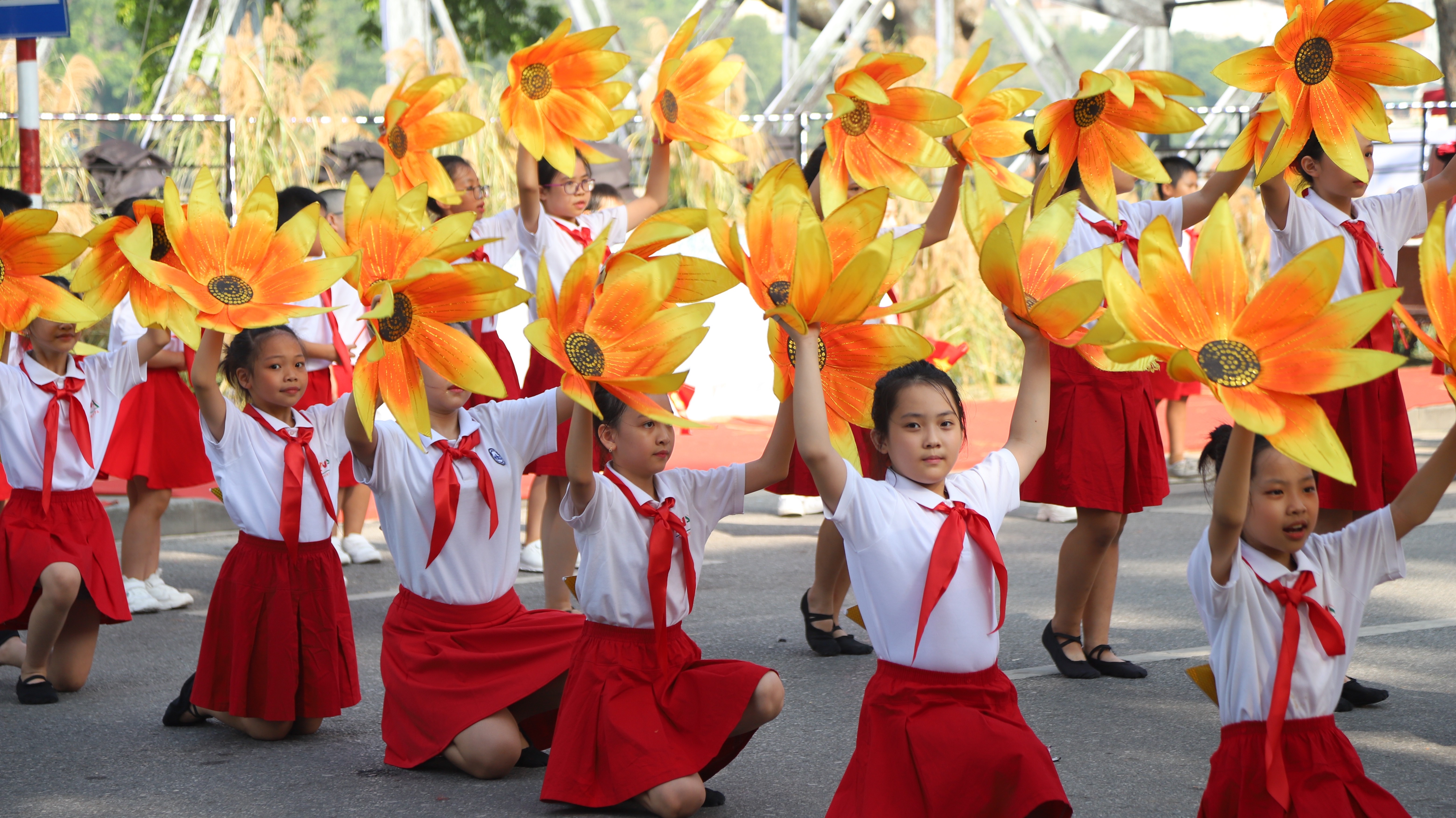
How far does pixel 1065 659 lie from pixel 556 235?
247cm

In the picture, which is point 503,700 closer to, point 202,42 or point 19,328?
point 19,328

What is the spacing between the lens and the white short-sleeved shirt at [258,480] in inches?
168

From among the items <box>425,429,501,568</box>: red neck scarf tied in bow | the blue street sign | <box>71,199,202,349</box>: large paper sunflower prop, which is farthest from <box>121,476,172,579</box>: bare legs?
<box>425,429,501,568</box>: red neck scarf tied in bow

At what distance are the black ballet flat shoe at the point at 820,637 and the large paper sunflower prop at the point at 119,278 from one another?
237 cm

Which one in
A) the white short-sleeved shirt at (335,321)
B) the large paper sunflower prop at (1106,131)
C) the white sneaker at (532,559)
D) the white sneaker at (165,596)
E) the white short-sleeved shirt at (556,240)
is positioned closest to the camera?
the large paper sunflower prop at (1106,131)

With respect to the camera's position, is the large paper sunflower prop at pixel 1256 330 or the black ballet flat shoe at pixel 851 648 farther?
the black ballet flat shoe at pixel 851 648

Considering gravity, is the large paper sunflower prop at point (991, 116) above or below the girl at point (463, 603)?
above

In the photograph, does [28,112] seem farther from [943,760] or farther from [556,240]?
[943,760]

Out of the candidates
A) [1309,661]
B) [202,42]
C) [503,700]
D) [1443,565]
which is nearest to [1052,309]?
[1309,661]

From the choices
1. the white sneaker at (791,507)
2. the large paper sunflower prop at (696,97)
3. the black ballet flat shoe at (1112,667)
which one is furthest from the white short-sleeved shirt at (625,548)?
the white sneaker at (791,507)

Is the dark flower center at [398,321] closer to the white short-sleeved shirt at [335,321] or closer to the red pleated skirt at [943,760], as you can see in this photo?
the red pleated skirt at [943,760]

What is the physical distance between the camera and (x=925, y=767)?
288 cm

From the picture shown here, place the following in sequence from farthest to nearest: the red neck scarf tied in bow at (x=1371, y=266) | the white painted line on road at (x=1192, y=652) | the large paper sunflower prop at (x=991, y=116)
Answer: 1. the white painted line on road at (x=1192, y=652)
2. the red neck scarf tied in bow at (x=1371, y=266)
3. the large paper sunflower prop at (x=991, y=116)

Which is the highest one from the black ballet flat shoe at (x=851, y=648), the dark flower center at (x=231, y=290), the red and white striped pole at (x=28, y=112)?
the red and white striped pole at (x=28, y=112)
